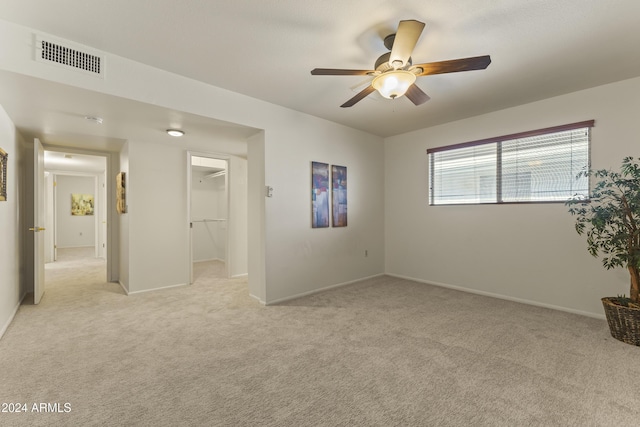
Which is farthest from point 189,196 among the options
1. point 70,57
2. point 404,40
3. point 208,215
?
point 404,40

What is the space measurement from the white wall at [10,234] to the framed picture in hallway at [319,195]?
3.26 meters

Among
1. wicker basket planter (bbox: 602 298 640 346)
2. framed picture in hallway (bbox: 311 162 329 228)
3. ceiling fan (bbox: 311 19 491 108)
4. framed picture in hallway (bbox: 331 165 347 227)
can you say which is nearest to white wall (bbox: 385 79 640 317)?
wicker basket planter (bbox: 602 298 640 346)

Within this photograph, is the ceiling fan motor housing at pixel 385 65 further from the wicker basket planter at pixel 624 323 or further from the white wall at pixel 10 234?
the white wall at pixel 10 234

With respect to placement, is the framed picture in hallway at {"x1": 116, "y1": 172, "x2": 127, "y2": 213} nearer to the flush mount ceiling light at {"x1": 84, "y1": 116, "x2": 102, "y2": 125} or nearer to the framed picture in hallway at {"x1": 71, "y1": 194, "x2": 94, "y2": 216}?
the flush mount ceiling light at {"x1": 84, "y1": 116, "x2": 102, "y2": 125}

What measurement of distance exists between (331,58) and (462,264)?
3374 millimetres

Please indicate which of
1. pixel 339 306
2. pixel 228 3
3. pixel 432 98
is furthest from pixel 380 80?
pixel 339 306

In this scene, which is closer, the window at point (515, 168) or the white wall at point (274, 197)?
the white wall at point (274, 197)

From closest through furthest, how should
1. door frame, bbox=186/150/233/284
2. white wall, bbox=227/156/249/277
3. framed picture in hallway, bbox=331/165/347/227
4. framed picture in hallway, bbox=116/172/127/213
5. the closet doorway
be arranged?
framed picture in hallway, bbox=116/172/127/213 → framed picture in hallway, bbox=331/165/347/227 → door frame, bbox=186/150/233/284 → white wall, bbox=227/156/249/277 → the closet doorway

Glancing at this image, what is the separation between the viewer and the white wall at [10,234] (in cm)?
284

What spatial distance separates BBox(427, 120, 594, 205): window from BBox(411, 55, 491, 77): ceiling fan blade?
223 cm

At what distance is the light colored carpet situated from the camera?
5.59 feet

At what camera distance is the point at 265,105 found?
3602 mm

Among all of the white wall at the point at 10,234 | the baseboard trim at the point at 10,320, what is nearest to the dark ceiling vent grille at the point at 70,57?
the white wall at the point at 10,234

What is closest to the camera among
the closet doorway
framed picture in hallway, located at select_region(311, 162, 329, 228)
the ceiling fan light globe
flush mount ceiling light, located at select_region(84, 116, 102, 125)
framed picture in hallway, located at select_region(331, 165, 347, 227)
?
the ceiling fan light globe
